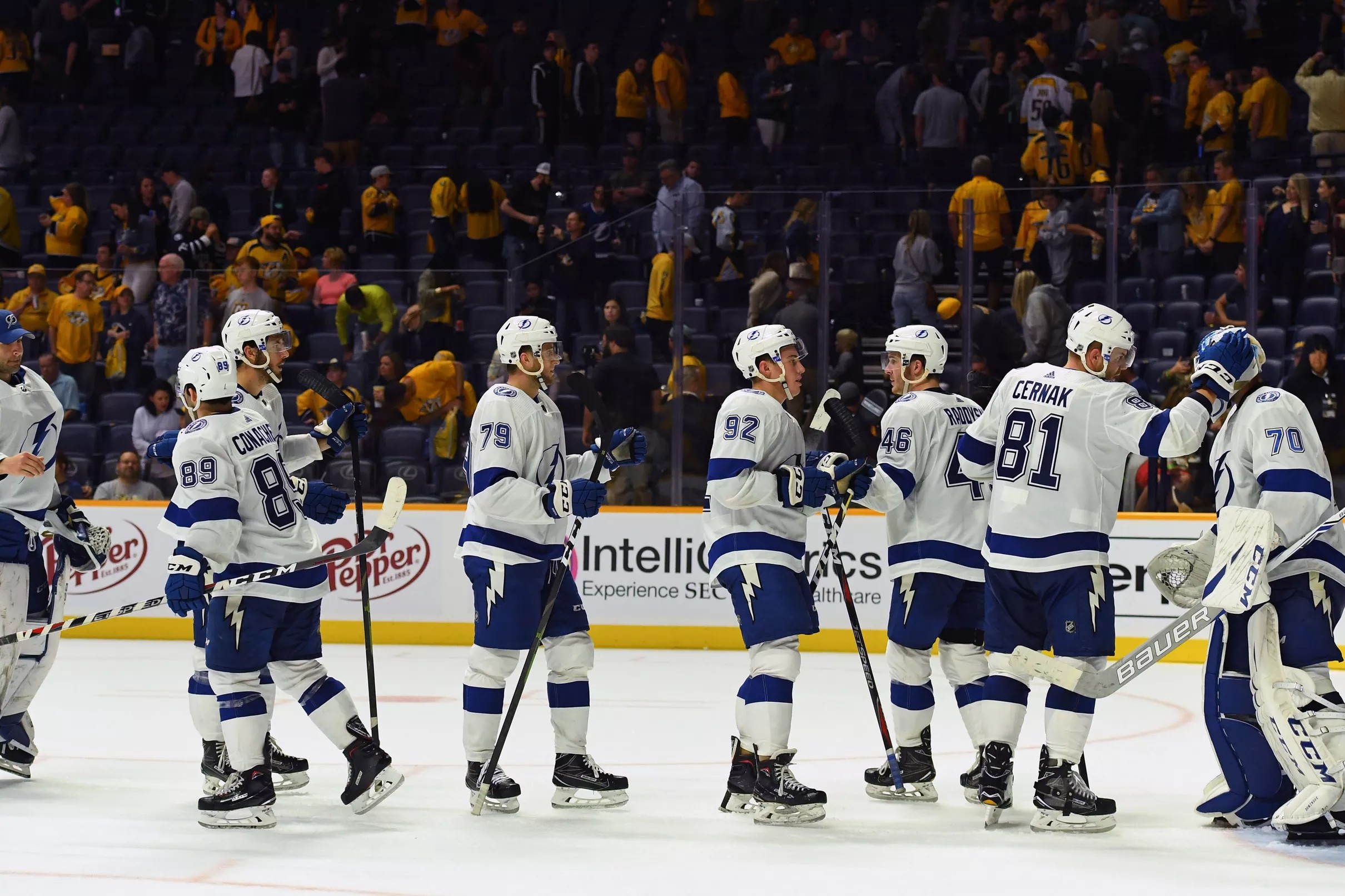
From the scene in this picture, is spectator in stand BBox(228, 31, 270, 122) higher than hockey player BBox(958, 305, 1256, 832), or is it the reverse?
spectator in stand BBox(228, 31, 270, 122)

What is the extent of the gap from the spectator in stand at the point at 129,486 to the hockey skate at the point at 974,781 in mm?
6699

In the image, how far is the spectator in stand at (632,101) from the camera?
14281 millimetres

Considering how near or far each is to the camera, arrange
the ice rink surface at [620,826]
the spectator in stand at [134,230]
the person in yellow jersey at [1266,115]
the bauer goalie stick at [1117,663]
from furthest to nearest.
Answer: the spectator in stand at [134,230], the person in yellow jersey at [1266,115], the bauer goalie stick at [1117,663], the ice rink surface at [620,826]

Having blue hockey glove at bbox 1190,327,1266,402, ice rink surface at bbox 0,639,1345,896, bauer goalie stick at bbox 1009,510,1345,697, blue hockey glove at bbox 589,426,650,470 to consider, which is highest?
blue hockey glove at bbox 1190,327,1266,402

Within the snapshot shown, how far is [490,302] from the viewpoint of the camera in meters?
10.2

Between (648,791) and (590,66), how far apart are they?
377 inches

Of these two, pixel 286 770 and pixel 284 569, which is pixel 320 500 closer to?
pixel 284 569

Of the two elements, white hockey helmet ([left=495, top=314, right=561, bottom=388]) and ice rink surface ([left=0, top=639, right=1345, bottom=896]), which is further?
Answer: white hockey helmet ([left=495, top=314, right=561, bottom=388])

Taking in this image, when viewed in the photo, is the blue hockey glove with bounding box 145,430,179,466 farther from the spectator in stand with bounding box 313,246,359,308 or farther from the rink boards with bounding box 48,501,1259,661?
the spectator in stand with bounding box 313,246,359,308

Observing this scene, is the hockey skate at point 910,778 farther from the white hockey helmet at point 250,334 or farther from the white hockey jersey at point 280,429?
the white hockey helmet at point 250,334

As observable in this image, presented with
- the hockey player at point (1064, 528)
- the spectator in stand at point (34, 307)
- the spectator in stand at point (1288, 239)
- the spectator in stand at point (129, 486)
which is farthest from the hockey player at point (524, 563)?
the spectator in stand at point (34, 307)

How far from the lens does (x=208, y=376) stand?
5.25 m

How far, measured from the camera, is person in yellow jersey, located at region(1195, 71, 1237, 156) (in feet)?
40.2

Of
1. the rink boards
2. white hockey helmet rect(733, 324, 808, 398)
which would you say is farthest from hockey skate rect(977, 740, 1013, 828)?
the rink boards
